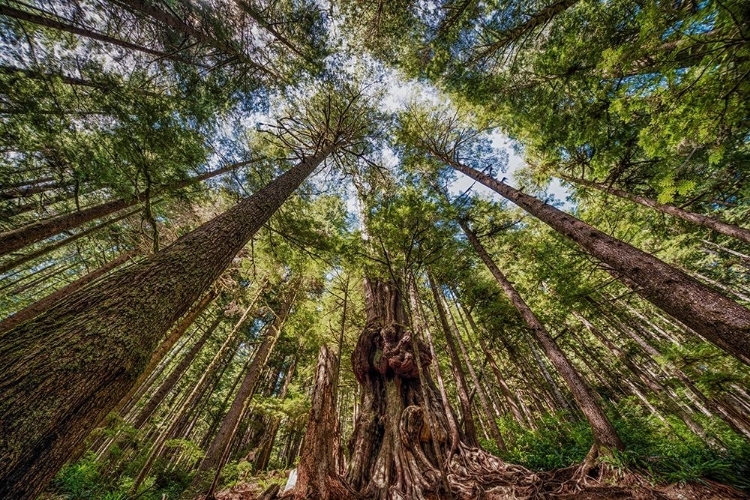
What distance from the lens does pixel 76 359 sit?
64.9 inches

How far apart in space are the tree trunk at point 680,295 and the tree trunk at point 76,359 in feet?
18.4

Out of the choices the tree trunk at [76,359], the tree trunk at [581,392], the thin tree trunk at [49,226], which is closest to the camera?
the tree trunk at [76,359]

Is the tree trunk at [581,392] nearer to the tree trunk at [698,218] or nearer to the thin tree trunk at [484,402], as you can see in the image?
the thin tree trunk at [484,402]

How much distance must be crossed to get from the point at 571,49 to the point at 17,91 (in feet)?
31.3

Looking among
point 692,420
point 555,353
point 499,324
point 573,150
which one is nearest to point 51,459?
point 555,353

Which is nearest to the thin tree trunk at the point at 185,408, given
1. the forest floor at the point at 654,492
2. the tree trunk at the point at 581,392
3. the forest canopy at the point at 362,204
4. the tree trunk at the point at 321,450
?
the forest canopy at the point at 362,204

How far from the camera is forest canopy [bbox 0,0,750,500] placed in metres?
2.70

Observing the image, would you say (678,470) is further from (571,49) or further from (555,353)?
(571,49)

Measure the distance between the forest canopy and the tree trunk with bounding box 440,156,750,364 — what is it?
31mm

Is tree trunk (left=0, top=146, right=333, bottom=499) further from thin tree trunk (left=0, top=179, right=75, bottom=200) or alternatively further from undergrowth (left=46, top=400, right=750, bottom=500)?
undergrowth (left=46, top=400, right=750, bottom=500)

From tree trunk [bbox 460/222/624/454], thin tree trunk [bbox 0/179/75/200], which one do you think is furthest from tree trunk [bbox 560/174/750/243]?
thin tree trunk [bbox 0/179/75/200]

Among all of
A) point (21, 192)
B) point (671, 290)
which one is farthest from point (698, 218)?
point (21, 192)

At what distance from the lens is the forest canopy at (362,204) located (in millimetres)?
2701

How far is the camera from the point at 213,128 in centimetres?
663
